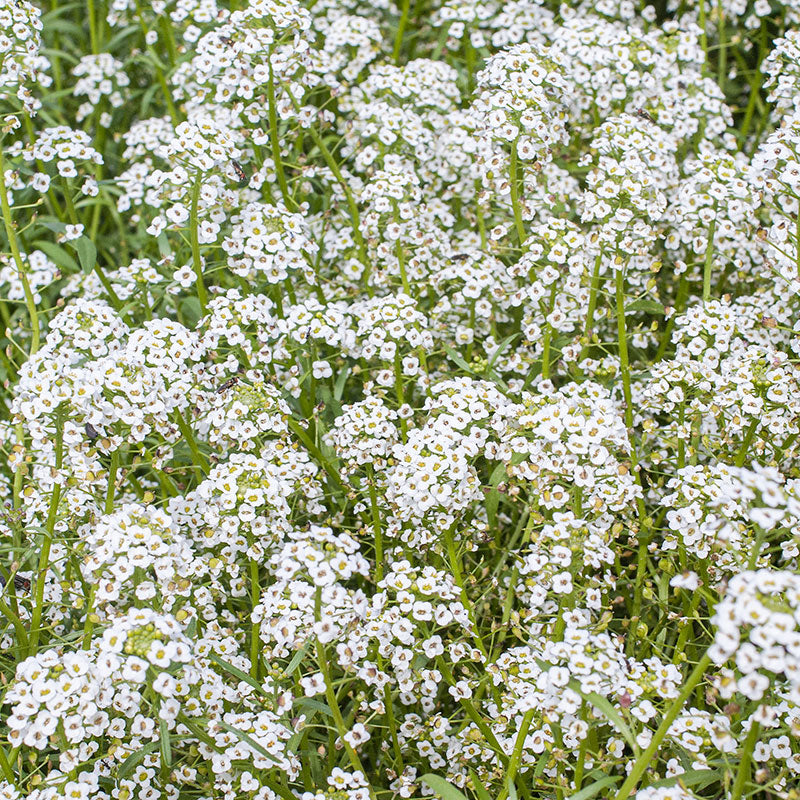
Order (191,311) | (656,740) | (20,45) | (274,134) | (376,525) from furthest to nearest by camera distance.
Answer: (191,311) → (20,45) → (274,134) → (376,525) → (656,740)

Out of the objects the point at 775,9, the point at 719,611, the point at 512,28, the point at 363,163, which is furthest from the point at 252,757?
the point at 775,9

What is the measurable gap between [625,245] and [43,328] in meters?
3.80

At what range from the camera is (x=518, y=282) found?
576 cm

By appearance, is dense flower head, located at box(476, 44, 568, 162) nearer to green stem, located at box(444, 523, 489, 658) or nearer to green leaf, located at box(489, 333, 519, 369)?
green leaf, located at box(489, 333, 519, 369)

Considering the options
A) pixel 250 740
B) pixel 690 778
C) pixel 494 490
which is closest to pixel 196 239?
pixel 494 490

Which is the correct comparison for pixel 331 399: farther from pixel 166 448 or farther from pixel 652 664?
pixel 652 664

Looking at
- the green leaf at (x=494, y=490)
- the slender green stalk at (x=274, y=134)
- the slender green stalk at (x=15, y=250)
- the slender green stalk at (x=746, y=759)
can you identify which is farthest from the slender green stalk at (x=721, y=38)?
the slender green stalk at (x=746, y=759)

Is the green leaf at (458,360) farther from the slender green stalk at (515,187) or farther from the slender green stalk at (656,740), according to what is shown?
the slender green stalk at (656,740)

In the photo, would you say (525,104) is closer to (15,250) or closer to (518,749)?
(15,250)

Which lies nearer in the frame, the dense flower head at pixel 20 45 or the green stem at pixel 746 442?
the green stem at pixel 746 442

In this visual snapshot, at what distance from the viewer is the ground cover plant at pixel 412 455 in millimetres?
3529

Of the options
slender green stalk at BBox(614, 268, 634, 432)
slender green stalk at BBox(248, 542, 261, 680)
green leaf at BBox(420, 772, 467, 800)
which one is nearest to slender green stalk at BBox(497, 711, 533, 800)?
green leaf at BBox(420, 772, 467, 800)

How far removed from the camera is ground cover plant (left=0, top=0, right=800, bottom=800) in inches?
139

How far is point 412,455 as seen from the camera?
398 centimetres
